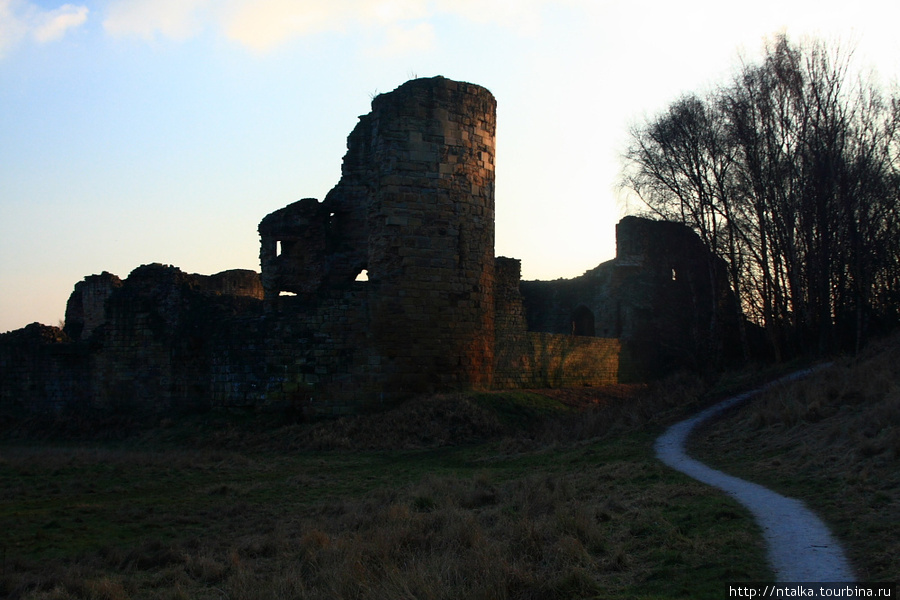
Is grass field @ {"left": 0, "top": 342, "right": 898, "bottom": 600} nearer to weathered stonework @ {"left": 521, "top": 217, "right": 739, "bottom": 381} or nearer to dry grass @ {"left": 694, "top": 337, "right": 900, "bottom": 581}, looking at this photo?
dry grass @ {"left": 694, "top": 337, "right": 900, "bottom": 581}

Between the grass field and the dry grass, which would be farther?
the dry grass

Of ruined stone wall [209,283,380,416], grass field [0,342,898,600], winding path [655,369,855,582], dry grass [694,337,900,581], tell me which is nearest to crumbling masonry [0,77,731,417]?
ruined stone wall [209,283,380,416]

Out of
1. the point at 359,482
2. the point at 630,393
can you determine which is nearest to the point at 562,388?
the point at 630,393

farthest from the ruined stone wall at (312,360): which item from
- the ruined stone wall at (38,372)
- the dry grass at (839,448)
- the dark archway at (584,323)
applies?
the dark archway at (584,323)

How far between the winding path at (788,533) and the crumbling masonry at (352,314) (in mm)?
8377

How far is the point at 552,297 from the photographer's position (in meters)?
39.2

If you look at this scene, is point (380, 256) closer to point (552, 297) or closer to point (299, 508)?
point (299, 508)

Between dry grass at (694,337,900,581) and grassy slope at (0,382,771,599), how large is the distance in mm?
853

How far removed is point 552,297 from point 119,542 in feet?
103

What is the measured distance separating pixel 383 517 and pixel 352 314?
30.8 feet

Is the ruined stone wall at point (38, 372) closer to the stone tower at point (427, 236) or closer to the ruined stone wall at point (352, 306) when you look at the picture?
the ruined stone wall at point (352, 306)

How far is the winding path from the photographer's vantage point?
584 centimetres

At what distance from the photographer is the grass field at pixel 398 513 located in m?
6.46

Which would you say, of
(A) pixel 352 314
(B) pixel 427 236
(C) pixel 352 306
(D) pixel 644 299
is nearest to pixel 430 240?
(B) pixel 427 236
